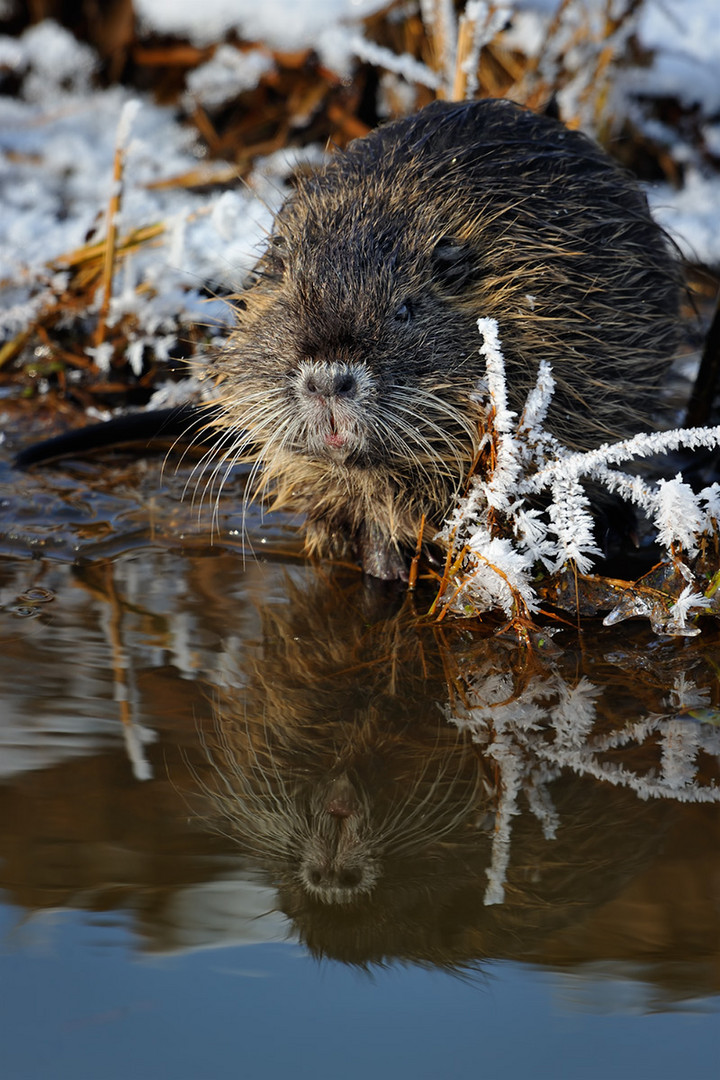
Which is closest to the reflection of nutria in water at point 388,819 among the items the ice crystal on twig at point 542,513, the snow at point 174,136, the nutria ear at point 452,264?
the ice crystal on twig at point 542,513

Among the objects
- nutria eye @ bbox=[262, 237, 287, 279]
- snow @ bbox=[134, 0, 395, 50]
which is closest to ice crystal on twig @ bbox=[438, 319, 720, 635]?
nutria eye @ bbox=[262, 237, 287, 279]

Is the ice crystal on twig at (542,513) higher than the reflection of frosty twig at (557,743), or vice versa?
the ice crystal on twig at (542,513)

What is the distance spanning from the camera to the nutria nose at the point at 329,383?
2.42m

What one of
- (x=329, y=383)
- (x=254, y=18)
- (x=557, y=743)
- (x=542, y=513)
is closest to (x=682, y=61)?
(x=254, y=18)

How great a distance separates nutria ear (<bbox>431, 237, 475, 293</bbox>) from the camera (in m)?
2.74

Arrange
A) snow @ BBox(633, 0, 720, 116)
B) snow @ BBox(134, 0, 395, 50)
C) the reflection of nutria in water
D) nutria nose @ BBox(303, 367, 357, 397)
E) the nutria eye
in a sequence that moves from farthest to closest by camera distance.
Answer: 1. snow @ BBox(134, 0, 395, 50)
2. snow @ BBox(633, 0, 720, 116)
3. the nutria eye
4. nutria nose @ BBox(303, 367, 357, 397)
5. the reflection of nutria in water

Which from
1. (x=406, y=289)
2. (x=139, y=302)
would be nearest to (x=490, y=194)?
(x=406, y=289)

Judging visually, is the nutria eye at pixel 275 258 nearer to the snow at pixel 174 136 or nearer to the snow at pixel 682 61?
the snow at pixel 174 136

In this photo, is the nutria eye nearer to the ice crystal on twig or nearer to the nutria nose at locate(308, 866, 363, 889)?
→ the ice crystal on twig

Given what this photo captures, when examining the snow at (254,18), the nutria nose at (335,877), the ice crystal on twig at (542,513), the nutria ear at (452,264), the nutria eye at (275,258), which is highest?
the snow at (254,18)

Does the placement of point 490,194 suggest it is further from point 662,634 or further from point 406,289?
point 662,634

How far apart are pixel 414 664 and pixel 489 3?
2.74 meters

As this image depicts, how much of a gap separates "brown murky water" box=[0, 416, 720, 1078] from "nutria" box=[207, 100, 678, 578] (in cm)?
33

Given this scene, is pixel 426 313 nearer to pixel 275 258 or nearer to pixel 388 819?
pixel 275 258
